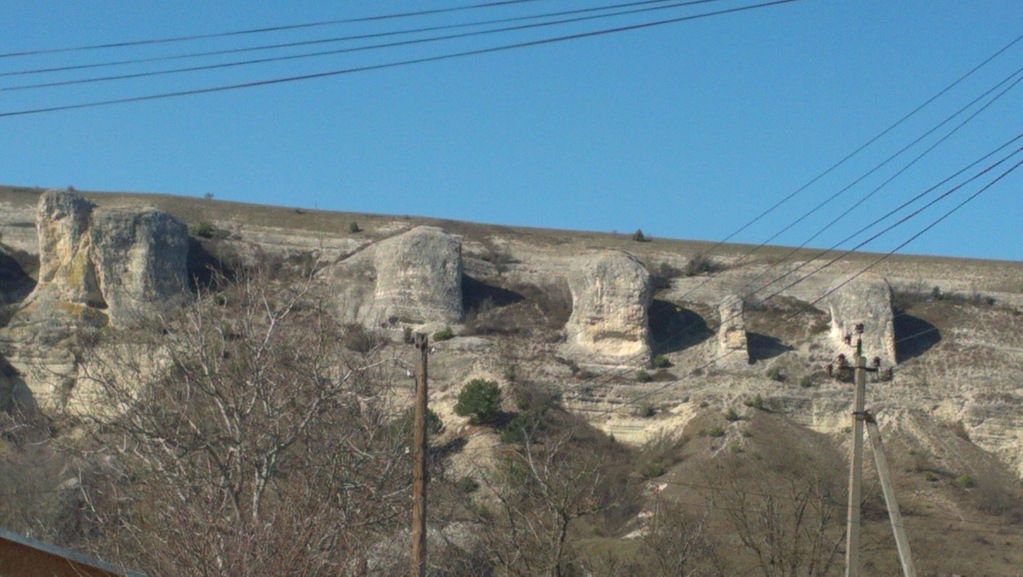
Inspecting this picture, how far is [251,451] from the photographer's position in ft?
47.5

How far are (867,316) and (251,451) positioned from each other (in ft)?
142

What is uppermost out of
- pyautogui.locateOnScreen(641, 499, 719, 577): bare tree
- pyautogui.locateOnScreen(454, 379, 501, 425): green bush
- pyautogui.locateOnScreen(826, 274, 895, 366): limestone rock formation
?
pyautogui.locateOnScreen(826, 274, 895, 366): limestone rock formation

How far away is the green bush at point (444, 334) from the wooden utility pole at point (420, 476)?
122 feet

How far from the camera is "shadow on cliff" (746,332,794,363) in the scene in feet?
174

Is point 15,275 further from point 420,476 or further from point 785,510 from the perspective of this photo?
point 420,476

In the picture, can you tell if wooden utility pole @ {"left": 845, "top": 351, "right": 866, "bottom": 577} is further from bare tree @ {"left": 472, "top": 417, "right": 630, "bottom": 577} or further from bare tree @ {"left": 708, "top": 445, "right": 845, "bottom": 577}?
bare tree @ {"left": 708, "top": 445, "right": 845, "bottom": 577}

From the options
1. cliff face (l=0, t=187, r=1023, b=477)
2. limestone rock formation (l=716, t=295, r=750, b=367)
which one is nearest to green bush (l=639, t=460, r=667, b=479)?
cliff face (l=0, t=187, r=1023, b=477)

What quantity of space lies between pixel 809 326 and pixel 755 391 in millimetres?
9063

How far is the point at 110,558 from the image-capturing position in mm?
13688

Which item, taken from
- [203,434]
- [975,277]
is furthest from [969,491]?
[203,434]

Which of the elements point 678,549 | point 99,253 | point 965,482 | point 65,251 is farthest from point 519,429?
point 65,251

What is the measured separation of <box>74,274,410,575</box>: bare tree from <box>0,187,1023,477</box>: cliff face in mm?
28224

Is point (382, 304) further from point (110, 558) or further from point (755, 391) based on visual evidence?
point (110, 558)

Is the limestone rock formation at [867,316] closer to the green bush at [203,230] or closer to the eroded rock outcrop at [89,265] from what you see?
the eroded rock outcrop at [89,265]
